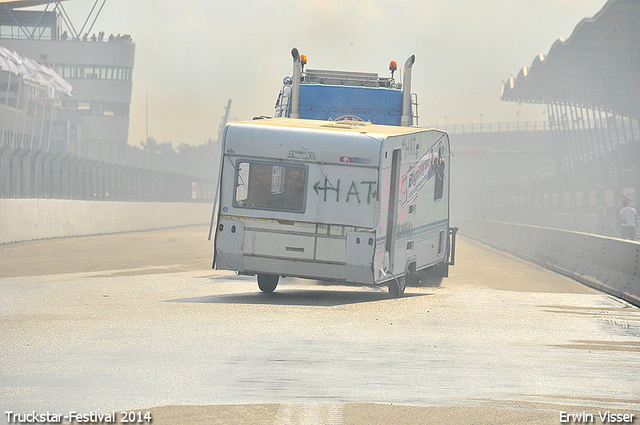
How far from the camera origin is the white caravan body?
14.6m

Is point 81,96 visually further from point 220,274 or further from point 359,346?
point 359,346

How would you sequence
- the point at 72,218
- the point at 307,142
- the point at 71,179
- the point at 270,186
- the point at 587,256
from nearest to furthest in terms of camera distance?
the point at 307,142
the point at 270,186
the point at 587,256
the point at 72,218
the point at 71,179

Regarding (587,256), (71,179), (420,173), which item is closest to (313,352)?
(420,173)

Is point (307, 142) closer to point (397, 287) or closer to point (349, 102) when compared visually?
point (397, 287)

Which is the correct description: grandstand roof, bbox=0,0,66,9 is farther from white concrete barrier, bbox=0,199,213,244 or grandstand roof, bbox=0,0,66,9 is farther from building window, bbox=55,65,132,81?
white concrete barrier, bbox=0,199,213,244

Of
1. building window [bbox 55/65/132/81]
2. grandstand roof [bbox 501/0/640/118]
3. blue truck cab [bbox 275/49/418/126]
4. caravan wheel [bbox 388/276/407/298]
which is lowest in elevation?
caravan wheel [bbox 388/276/407/298]

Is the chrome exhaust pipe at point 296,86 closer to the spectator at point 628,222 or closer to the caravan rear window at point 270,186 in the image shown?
the caravan rear window at point 270,186

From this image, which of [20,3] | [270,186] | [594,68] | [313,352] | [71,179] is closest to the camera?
[313,352]

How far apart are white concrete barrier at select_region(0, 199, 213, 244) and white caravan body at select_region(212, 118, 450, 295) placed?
1777 cm

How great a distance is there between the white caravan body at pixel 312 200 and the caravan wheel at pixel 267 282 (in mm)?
1016

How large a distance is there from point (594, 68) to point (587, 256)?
51.0 m

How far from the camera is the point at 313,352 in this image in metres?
9.93

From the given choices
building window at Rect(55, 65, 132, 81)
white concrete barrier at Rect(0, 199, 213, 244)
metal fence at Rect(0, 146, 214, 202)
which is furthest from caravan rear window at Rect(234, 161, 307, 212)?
building window at Rect(55, 65, 132, 81)

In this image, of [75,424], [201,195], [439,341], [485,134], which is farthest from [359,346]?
[485,134]
